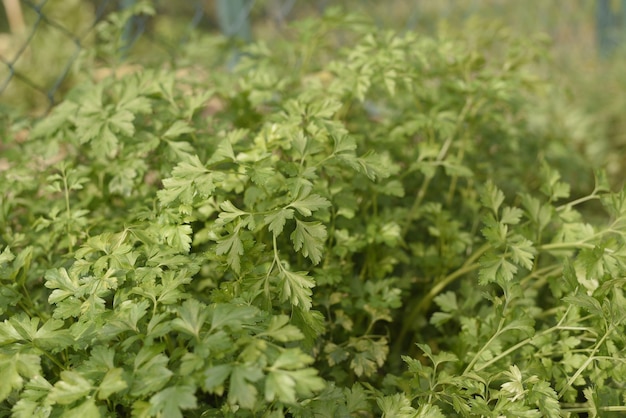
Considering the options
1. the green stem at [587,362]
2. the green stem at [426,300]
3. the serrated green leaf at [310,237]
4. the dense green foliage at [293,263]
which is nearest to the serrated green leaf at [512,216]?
the dense green foliage at [293,263]

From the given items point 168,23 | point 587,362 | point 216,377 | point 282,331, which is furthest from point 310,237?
point 168,23

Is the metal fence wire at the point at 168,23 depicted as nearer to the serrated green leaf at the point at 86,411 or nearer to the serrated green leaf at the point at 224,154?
the serrated green leaf at the point at 224,154

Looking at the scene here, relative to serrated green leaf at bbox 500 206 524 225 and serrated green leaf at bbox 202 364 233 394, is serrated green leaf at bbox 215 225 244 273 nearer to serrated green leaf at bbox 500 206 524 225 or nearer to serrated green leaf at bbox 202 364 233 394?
serrated green leaf at bbox 202 364 233 394

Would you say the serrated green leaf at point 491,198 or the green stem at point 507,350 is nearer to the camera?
the green stem at point 507,350

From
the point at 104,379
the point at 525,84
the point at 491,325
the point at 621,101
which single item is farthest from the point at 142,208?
the point at 621,101

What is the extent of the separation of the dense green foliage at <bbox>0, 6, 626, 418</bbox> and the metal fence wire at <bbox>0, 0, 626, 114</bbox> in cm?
51

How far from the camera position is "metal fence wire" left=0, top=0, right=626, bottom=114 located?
2229mm

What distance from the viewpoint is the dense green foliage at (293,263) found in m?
0.91

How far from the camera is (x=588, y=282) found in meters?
1.26

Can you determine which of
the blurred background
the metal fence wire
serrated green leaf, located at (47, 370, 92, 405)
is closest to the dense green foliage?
serrated green leaf, located at (47, 370, 92, 405)

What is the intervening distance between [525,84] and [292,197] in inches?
46.9

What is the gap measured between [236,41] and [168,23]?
384 centimetres

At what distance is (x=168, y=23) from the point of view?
5.54m

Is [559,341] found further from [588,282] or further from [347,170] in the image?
[347,170]
